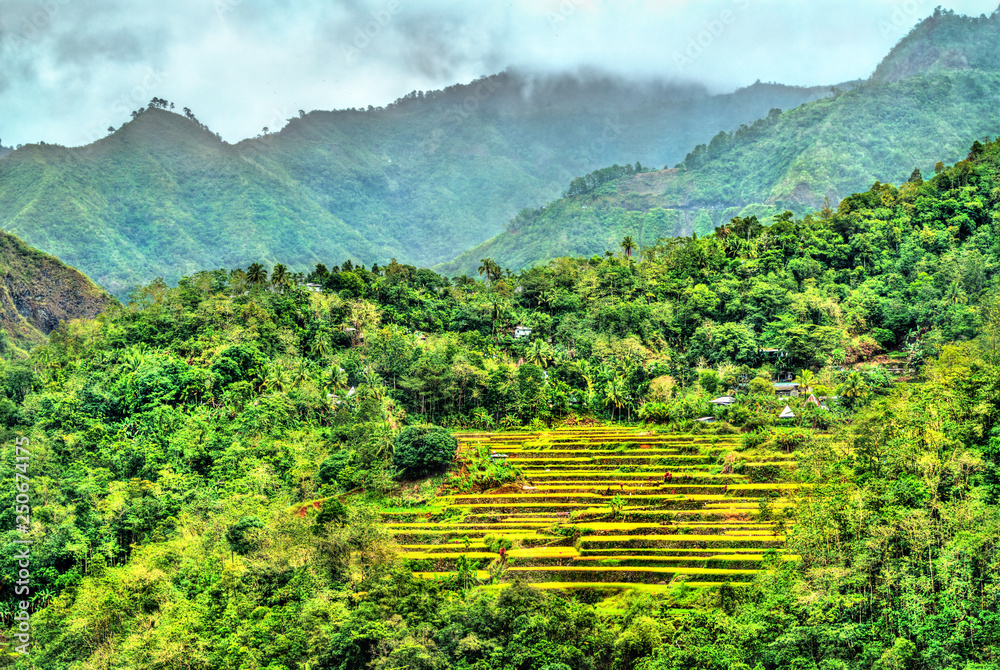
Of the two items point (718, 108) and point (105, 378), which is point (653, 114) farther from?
point (105, 378)

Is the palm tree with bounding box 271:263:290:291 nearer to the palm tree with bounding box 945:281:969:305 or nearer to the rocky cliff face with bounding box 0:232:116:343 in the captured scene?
the rocky cliff face with bounding box 0:232:116:343

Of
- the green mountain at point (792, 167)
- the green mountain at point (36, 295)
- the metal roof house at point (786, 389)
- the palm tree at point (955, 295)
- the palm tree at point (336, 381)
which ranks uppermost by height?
the green mountain at point (792, 167)

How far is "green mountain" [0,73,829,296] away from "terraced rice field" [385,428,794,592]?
5924 cm

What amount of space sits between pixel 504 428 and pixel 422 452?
24.8ft

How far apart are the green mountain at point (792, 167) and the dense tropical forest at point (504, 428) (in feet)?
137

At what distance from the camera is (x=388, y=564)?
24.4m

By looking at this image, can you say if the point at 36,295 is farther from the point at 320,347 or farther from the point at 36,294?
the point at 320,347

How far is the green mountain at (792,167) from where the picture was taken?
99.7m

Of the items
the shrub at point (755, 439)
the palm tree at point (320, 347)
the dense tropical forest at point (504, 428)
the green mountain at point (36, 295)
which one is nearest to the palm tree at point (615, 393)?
the dense tropical forest at point (504, 428)

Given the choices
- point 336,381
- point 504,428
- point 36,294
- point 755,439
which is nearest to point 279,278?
point 336,381

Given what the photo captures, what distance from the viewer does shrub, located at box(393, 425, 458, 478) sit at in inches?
1377

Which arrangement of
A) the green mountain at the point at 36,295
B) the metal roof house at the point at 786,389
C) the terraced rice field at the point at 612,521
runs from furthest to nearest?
1. the green mountain at the point at 36,295
2. the metal roof house at the point at 786,389
3. the terraced rice field at the point at 612,521

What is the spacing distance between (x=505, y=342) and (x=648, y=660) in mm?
31064

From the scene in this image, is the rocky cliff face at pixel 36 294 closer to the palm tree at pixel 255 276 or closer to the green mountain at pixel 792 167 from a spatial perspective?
the palm tree at pixel 255 276
